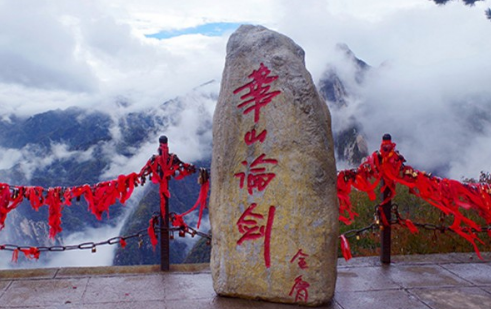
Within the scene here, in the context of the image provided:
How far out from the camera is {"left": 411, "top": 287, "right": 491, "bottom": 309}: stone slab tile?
4458 mm

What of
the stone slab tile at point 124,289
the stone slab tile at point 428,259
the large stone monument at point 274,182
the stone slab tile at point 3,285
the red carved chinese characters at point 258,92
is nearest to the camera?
the large stone monument at point 274,182

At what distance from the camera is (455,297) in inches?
184

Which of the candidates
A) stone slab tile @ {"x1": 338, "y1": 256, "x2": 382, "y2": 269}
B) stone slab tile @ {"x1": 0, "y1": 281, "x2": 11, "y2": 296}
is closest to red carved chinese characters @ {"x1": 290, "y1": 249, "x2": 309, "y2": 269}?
stone slab tile @ {"x1": 338, "y1": 256, "x2": 382, "y2": 269}

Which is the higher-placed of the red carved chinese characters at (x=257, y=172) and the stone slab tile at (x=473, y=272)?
the red carved chinese characters at (x=257, y=172)

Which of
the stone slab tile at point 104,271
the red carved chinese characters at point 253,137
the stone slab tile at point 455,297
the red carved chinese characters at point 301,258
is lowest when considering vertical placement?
the stone slab tile at point 455,297

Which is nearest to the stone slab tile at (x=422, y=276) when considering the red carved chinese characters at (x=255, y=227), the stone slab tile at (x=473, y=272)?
the stone slab tile at (x=473, y=272)

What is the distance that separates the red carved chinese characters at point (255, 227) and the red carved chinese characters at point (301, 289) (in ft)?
0.93

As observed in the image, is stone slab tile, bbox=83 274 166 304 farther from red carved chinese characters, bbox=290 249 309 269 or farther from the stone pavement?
red carved chinese characters, bbox=290 249 309 269

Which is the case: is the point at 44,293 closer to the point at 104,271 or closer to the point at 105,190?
the point at 104,271

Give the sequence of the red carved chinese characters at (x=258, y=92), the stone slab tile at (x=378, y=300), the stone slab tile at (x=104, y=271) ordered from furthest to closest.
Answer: the stone slab tile at (x=104, y=271), the stone slab tile at (x=378, y=300), the red carved chinese characters at (x=258, y=92)

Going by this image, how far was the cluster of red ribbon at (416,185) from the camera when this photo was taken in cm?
523

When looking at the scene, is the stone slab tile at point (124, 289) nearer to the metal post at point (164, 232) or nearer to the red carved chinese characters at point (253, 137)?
the metal post at point (164, 232)

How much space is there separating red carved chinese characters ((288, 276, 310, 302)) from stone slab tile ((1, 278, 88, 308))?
6.42ft

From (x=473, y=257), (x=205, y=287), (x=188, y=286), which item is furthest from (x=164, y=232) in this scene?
(x=473, y=257)
